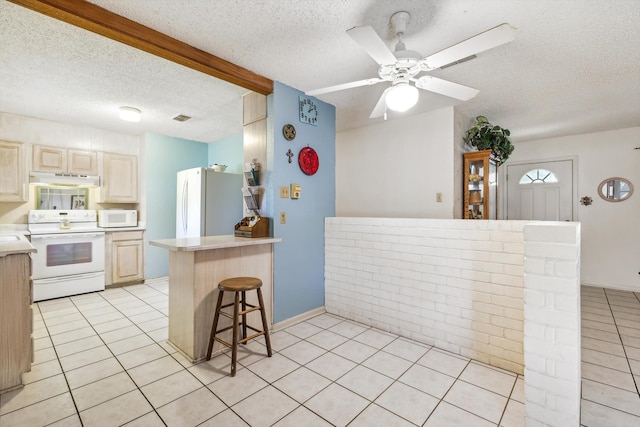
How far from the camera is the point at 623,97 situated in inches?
128

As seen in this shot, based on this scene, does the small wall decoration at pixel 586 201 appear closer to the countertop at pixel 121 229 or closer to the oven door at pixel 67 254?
the countertop at pixel 121 229

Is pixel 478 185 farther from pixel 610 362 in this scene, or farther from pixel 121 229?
pixel 121 229

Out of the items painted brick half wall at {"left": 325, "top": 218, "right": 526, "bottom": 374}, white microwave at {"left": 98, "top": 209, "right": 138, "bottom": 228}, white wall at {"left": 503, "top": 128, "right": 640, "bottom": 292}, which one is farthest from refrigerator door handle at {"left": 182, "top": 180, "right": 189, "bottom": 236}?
white wall at {"left": 503, "top": 128, "right": 640, "bottom": 292}

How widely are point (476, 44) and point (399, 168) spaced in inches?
96.6

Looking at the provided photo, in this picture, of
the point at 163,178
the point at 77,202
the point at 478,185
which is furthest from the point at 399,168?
the point at 77,202

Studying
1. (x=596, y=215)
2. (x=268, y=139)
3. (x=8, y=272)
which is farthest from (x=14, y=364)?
(x=596, y=215)

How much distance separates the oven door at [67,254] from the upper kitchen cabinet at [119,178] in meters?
0.70

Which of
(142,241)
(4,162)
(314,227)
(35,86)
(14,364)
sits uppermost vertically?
(35,86)

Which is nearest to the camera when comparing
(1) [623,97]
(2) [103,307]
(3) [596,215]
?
(1) [623,97]

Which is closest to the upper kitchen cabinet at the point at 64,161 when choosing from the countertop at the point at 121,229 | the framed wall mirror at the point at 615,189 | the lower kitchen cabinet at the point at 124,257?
the countertop at the point at 121,229

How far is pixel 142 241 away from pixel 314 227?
3.15 meters

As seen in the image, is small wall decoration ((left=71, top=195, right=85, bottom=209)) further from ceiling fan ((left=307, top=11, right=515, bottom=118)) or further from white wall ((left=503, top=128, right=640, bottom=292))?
white wall ((left=503, top=128, right=640, bottom=292))

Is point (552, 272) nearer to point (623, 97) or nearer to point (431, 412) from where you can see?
point (431, 412)

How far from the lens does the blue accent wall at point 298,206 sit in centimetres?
294
